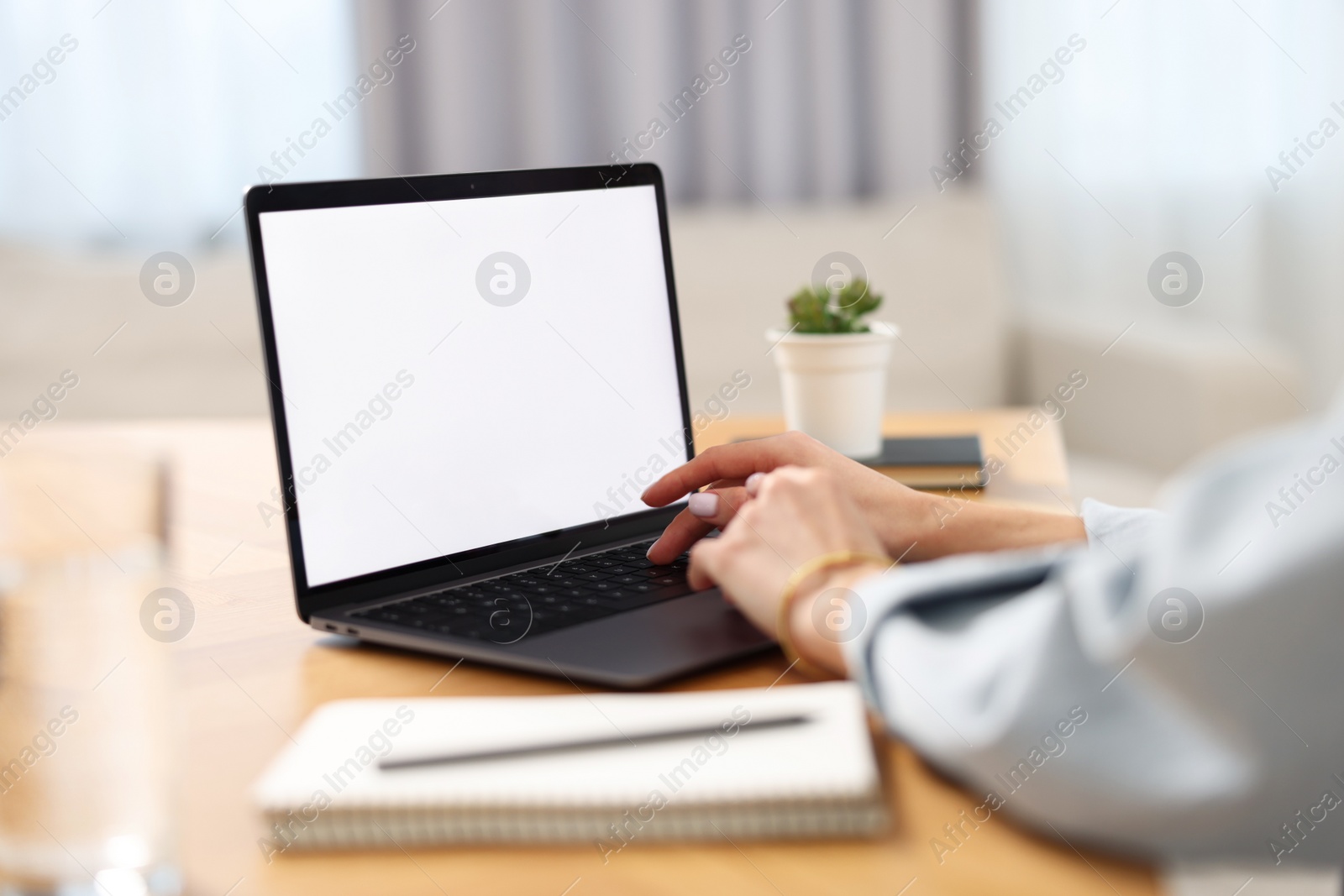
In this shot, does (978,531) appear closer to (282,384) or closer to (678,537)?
(678,537)

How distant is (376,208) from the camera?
85cm

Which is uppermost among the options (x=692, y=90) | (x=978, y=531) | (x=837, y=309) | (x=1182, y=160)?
(x=692, y=90)

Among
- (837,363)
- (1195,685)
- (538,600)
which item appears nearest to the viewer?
(1195,685)

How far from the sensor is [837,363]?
4.11 ft

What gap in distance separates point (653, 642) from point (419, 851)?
233 mm

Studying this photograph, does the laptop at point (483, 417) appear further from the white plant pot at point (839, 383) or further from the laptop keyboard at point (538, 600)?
the white plant pot at point (839, 383)

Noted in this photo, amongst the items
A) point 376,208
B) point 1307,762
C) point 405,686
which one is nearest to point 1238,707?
point 1307,762

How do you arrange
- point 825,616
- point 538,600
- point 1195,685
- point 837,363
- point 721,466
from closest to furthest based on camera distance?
point 1195,685
point 825,616
point 538,600
point 721,466
point 837,363

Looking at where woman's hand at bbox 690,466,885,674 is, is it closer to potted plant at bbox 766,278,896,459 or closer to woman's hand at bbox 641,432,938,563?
woman's hand at bbox 641,432,938,563

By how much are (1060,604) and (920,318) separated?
2043 millimetres

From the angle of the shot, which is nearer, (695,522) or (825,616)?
(825,616)

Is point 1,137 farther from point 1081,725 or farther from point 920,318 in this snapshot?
point 1081,725

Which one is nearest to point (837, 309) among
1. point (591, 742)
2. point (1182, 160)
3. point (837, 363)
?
point (837, 363)

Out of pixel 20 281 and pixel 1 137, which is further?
pixel 1 137
